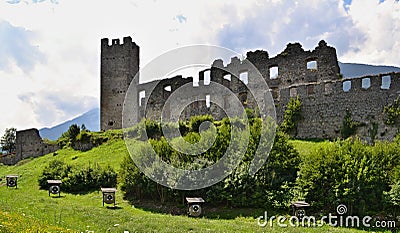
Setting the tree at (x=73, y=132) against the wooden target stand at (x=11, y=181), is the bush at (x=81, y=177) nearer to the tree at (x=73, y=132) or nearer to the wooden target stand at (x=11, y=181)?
the wooden target stand at (x=11, y=181)

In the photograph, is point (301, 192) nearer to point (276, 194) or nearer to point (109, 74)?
point (276, 194)

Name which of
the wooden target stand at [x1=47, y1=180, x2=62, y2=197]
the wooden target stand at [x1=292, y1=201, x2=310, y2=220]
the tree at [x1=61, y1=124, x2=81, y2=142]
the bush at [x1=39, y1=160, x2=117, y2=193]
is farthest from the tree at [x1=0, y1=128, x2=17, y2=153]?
the wooden target stand at [x1=292, y1=201, x2=310, y2=220]

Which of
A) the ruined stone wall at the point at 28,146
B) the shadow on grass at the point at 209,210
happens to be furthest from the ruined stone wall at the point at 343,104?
the ruined stone wall at the point at 28,146

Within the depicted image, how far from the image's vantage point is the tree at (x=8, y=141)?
6512 centimetres

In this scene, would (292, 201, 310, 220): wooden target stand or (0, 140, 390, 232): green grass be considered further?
(292, 201, 310, 220): wooden target stand

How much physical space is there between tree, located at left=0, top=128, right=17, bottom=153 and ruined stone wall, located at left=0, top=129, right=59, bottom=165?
19.5 m

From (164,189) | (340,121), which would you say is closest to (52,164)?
(164,189)

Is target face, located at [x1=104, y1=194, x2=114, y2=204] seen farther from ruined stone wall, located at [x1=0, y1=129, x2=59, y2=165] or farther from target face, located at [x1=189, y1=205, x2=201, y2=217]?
ruined stone wall, located at [x1=0, y1=129, x2=59, y2=165]

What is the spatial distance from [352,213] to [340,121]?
12755 millimetres

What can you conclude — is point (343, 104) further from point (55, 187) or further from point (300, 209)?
point (55, 187)

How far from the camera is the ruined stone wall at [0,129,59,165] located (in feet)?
144

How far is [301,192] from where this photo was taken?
2062 cm

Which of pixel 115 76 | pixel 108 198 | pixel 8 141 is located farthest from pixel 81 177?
pixel 8 141

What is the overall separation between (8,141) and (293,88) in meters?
48.5
